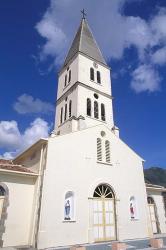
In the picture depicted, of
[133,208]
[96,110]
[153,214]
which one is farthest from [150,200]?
A: [96,110]

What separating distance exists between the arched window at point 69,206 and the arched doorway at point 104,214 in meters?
1.83

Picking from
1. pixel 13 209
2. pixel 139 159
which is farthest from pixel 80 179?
pixel 139 159

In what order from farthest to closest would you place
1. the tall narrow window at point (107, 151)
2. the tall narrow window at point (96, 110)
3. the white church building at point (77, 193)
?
the tall narrow window at point (96, 110) < the tall narrow window at point (107, 151) < the white church building at point (77, 193)

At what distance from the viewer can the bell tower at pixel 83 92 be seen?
21.7m

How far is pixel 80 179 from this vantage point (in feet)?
48.0

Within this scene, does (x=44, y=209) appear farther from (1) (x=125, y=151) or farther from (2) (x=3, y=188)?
(1) (x=125, y=151)

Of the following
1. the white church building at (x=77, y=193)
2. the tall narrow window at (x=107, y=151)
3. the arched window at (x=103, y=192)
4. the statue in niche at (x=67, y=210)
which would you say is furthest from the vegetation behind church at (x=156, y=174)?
the statue in niche at (x=67, y=210)

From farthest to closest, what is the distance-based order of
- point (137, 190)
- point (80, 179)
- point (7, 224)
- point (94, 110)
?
point (94, 110) → point (137, 190) → point (80, 179) → point (7, 224)

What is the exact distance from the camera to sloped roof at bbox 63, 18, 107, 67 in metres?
26.6

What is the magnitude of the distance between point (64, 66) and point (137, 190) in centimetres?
1793

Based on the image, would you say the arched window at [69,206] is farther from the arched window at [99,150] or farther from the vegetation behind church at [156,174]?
the vegetation behind church at [156,174]

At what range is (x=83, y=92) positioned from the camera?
74.8ft

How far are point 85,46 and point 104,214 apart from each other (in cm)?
2072

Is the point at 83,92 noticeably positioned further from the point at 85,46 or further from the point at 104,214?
the point at 104,214
